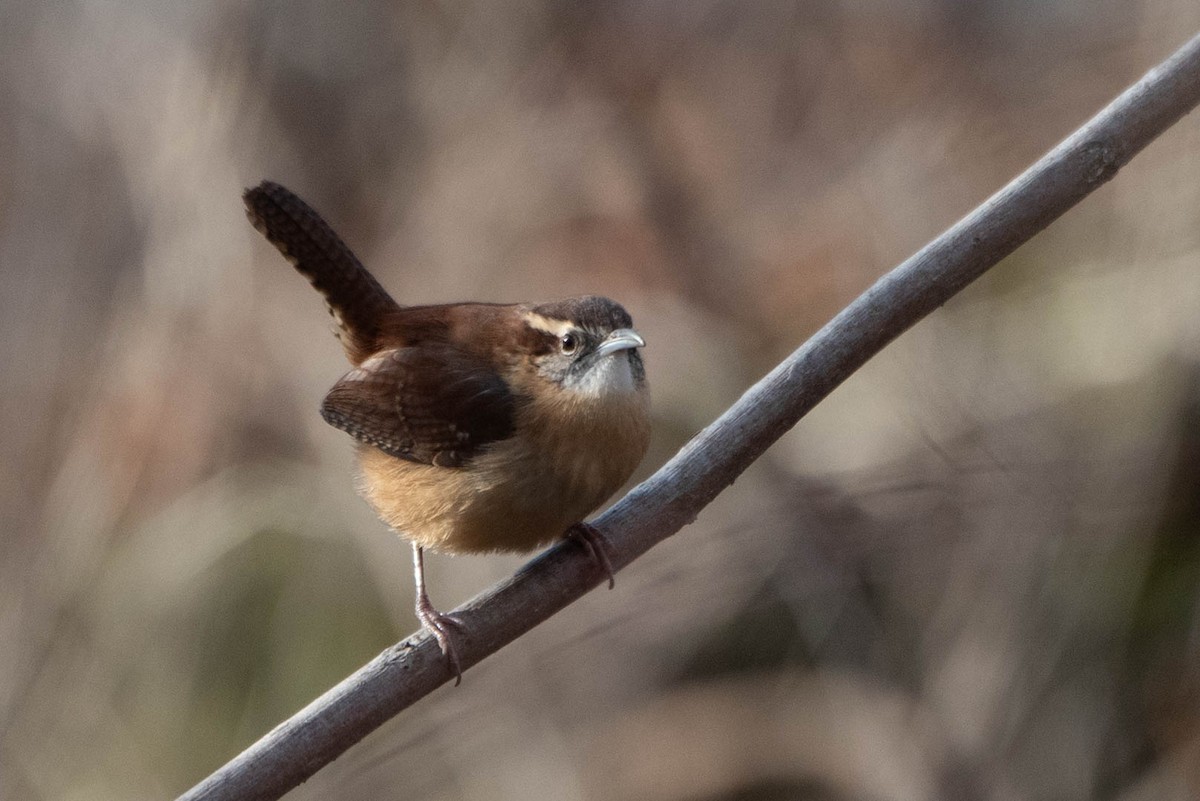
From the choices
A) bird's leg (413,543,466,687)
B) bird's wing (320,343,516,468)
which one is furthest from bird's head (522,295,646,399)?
bird's leg (413,543,466,687)

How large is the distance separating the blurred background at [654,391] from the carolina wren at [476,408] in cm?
117

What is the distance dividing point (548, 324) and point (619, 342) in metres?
0.22

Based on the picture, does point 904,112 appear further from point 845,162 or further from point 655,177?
point 655,177

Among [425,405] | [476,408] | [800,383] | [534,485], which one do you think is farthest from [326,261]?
[800,383]

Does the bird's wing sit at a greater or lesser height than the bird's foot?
greater

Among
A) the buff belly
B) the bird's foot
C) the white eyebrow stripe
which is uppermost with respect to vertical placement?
the white eyebrow stripe

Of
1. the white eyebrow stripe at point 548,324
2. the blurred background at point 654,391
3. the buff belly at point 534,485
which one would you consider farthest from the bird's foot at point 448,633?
the blurred background at point 654,391

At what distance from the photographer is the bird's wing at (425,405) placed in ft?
9.00

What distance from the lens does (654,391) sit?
4.89m

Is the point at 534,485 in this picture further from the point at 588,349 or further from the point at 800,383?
the point at 800,383

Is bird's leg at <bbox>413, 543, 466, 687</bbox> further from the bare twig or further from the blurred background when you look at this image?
the blurred background

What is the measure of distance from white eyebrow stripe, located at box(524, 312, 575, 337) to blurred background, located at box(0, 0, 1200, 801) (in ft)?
4.68

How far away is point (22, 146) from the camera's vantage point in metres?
6.44

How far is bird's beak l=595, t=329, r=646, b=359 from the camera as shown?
262 cm
